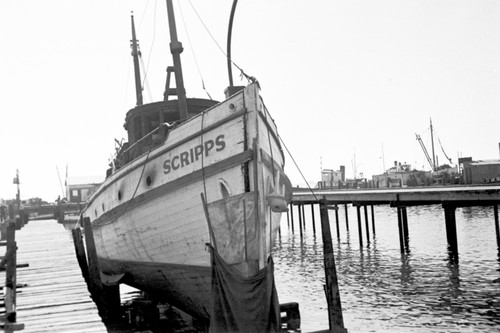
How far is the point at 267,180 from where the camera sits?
7438 millimetres

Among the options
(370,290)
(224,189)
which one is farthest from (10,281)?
(370,290)

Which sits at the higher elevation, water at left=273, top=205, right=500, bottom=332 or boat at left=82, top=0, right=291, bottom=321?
boat at left=82, top=0, right=291, bottom=321

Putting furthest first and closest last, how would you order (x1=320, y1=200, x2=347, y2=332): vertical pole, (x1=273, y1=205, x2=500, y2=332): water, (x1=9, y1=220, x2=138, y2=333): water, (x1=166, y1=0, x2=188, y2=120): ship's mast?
(x1=273, y1=205, x2=500, y2=332): water → (x1=166, y1=0, x2=188, y2=120): ship's mast → (x1=9, y1=220, x2=138, y2=333): water → (x1=320, y1=200, x2=347, y2=332): vertical pole

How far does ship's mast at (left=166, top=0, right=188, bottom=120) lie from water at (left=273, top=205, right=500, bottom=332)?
18.5ft

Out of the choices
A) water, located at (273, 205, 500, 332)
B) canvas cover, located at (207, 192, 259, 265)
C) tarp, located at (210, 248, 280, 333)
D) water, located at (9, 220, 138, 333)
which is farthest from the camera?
water, located at (273, 205, 500, 332)

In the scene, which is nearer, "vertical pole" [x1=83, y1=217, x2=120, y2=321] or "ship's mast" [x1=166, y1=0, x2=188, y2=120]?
"ship's mast" [x1=166, y1=0, x2=188, y2=120]

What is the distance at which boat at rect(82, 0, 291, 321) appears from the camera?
705 centimetres

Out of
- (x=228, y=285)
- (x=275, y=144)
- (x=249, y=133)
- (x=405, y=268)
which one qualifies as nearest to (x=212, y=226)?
(x=228, y=285)

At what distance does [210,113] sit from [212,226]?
1.87m

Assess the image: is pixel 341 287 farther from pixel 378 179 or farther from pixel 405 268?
pixel 378 179

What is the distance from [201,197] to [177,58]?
11.6 feet

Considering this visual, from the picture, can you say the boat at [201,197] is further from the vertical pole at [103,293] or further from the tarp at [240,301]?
the vertical pole at [103,293]

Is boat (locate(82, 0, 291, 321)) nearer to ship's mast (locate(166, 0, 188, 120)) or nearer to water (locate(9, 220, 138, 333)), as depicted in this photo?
ship's mast (locate(166, 0, 188, 120))

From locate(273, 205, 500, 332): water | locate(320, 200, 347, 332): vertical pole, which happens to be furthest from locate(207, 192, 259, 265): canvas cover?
locate(273, 205, 500, 332): water
